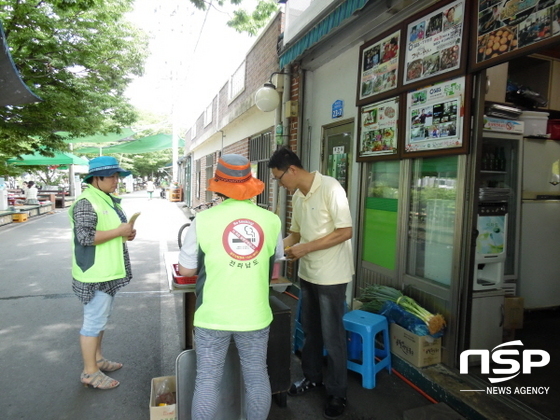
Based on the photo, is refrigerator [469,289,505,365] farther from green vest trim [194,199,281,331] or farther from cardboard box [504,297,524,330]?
green vest trim [194,199,281,331]

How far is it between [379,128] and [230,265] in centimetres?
261

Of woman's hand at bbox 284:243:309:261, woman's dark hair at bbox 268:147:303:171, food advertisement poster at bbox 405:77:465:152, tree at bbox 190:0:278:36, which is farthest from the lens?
tree at bbox 190:0:278:36

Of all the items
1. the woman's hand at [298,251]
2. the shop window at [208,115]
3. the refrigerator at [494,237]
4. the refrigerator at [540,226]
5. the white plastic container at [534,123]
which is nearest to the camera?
the woman's hand at [298,251]

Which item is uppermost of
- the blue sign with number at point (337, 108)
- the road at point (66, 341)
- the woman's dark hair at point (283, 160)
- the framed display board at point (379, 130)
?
the blue sign with number at point (337, 108)

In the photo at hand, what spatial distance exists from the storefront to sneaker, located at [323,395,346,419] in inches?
42.0

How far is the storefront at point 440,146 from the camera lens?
9.93 ft

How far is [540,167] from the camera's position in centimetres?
449

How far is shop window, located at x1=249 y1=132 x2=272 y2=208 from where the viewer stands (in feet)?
24.4

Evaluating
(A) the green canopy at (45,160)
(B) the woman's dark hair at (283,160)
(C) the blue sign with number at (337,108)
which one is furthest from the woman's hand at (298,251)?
(A) the green canopy at (45,160)

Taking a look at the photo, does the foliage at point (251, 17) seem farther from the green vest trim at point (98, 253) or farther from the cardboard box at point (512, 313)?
the cardboard box at point (512, 313)

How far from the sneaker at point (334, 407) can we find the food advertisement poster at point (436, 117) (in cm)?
214

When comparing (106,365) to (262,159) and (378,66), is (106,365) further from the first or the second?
(262,159)

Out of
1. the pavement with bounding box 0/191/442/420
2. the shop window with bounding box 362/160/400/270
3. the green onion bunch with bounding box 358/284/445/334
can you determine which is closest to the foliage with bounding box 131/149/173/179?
the pavement with bounding box 0/191/442/420

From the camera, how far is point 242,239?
2094mm
